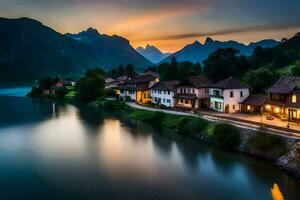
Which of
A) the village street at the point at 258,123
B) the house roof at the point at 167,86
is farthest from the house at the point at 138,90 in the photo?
the village street at the point at 258,123

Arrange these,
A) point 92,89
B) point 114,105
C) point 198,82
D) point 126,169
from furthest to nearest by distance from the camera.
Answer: point 92,89 < point 114,105 < point 198,82 < point 126,169

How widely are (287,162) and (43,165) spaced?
2377 centimetres

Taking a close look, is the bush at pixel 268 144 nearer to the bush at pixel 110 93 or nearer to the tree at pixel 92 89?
the bush at pixel 110 93

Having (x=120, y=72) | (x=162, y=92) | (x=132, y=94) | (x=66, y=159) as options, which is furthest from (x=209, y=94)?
(x=120, y=72)

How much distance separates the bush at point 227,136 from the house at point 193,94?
740 inches

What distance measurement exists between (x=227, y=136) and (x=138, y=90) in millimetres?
42021

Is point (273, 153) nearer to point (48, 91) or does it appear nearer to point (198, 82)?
point (198, 82)

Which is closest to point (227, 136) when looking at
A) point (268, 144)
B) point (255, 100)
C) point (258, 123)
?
point (258, 123)

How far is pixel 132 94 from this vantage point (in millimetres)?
80125

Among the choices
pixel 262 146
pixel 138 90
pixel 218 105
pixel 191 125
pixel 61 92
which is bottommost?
pixel 262 146

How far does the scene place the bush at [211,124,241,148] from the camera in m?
37.7

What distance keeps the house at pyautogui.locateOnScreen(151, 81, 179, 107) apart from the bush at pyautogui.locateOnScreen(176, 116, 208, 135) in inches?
568

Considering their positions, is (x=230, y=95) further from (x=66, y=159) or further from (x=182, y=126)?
(x=66, y=159)

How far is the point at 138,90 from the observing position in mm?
77938
